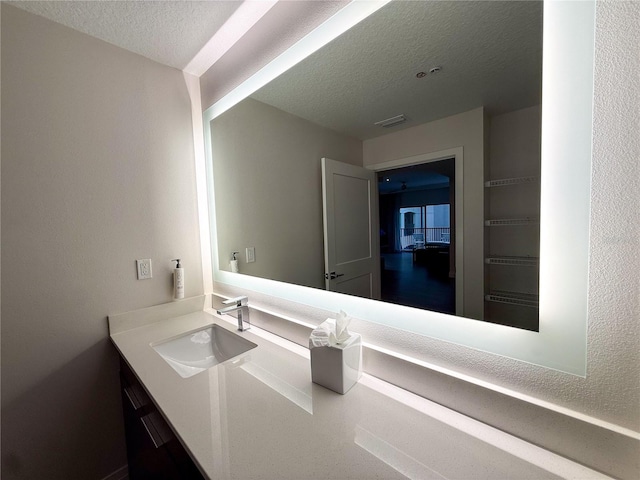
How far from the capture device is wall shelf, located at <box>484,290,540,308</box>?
26.7 inches

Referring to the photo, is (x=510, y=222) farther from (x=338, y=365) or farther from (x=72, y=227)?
(x=72, y=227)

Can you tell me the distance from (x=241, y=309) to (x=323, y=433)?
861 millimetres

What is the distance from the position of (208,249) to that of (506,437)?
1.73 m

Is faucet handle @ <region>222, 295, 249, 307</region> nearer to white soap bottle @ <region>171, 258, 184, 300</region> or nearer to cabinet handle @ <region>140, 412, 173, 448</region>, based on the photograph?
white soap bottle @ <region>171, 258, 184, 300</region>

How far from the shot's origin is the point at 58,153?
1.24 meters

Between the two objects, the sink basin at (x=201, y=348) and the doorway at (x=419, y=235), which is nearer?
the doorway at (x=419, y=235)

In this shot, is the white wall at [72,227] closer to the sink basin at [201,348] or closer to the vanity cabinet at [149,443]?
the vanity cabinet at [149,443]

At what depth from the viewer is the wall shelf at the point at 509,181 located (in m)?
0.69

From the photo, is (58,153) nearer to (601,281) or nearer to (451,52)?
(451,52)

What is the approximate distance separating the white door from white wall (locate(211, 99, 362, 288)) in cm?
5

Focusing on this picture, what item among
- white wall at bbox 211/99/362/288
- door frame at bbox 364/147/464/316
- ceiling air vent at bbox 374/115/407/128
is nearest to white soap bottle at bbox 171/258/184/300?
white wall at bbox 211/99/362/288

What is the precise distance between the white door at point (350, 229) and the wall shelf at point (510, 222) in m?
0.45

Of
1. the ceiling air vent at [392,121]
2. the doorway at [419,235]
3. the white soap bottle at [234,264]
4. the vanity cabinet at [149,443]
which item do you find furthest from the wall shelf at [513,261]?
the white soap bottle at [234,264]

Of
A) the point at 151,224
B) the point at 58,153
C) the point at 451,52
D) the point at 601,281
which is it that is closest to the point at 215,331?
the point at 151,224
